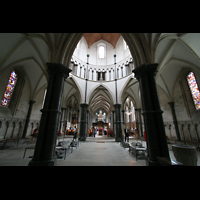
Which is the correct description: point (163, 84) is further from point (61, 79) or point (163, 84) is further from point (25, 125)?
point (25, 125)

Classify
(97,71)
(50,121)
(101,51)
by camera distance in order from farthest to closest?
1. (101,51)
2. (97,71)
3. (50,121)

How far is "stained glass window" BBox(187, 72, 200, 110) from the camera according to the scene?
1000cm

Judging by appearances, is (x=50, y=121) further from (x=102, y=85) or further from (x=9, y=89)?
(x=102, y=85)

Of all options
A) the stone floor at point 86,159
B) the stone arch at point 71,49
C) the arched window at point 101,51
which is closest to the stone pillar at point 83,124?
the stone floor at point 86,159

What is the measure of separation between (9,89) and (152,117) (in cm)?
1431

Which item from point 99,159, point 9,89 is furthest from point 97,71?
point 99,159

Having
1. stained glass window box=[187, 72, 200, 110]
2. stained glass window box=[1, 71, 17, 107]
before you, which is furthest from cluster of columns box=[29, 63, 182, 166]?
stained glass window box=[187, 72, 200, 110]

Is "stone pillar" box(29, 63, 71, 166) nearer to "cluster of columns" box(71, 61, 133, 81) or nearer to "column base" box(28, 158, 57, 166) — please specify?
"column base" box(28, 158, 57, 166)

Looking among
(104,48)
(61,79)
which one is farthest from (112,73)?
(61,79)

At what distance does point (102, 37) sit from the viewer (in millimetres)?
19219

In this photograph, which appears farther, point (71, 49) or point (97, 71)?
point (97, 71)

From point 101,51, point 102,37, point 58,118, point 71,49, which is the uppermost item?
point 102,37

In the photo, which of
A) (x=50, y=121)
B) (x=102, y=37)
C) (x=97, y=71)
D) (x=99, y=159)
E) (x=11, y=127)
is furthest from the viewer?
(x=102, y=37)
